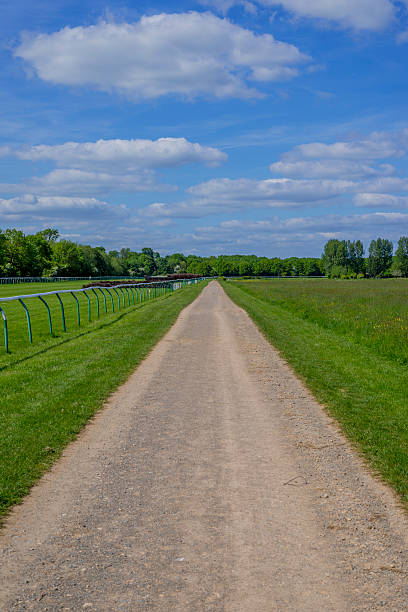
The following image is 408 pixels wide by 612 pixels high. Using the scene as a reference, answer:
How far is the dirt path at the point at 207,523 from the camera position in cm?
346

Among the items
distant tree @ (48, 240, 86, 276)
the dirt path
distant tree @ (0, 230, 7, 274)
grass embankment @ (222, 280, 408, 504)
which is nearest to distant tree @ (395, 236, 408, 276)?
distant tree @ (48, 240, 86, 276)

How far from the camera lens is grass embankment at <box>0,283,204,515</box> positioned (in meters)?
5.80

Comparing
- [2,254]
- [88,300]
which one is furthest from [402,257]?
[88,300]

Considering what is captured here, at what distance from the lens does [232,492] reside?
5.08m

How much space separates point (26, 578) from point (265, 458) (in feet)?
10.3

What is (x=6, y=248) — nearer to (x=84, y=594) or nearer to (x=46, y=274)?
(x=46, y=274)

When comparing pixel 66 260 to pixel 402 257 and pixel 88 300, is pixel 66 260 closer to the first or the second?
pixel 88 300

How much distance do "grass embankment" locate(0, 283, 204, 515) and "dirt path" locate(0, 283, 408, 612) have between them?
287mm

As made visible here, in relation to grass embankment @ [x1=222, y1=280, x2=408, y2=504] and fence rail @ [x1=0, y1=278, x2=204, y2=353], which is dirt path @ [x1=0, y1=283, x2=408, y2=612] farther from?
fence rail @ [x1=0, y1=278, x2=204, y2=353]

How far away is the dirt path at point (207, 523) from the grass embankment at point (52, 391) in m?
0.29

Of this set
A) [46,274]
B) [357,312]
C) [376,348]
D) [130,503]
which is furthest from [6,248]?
[130,503]

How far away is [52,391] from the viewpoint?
929 cm

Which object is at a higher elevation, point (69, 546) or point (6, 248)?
point (6, 248)

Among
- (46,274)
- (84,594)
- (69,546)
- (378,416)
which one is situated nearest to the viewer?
(84,594)
